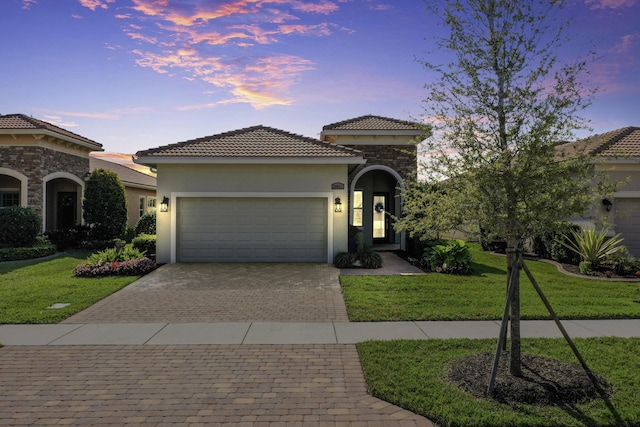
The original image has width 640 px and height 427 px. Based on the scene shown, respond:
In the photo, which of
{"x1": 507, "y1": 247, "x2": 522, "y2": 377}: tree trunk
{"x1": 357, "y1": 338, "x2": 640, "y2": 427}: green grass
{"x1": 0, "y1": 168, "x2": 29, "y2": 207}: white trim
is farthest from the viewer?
{"x1": 0, "y1": 168, "x2": 29, "y2": 207}: white trim

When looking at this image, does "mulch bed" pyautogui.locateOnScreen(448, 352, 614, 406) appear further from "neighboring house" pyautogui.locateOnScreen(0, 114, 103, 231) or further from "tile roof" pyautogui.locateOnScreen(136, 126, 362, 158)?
"neighboring house" pyautogui.locateOnScreen(0, 114, 103, 231)

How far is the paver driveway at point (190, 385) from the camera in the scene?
13.1 ft

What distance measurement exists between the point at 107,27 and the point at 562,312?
1290 centimetres

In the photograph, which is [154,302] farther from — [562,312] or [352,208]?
[352,208]

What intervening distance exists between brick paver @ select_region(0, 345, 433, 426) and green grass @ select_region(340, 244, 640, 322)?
254 centimetres

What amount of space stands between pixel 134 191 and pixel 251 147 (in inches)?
599

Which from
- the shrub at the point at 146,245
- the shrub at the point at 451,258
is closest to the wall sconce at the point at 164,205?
the shrub at the point at 146,245

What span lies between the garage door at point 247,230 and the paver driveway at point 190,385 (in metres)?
6.25

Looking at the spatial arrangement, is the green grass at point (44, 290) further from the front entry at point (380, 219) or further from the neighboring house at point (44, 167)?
the front entry at point (380, 219)

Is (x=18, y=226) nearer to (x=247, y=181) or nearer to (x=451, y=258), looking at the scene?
(x=247, y=181)

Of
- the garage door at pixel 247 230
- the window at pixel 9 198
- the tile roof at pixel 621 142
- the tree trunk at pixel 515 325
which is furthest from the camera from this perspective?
the window at pixel 9 198

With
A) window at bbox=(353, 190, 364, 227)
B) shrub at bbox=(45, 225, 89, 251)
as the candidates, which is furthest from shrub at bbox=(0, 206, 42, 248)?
window at bbox=(353, 190, 364, 227)

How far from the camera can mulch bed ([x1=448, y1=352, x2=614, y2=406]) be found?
14.4 feet

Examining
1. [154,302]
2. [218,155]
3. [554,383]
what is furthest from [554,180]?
[218,155]
